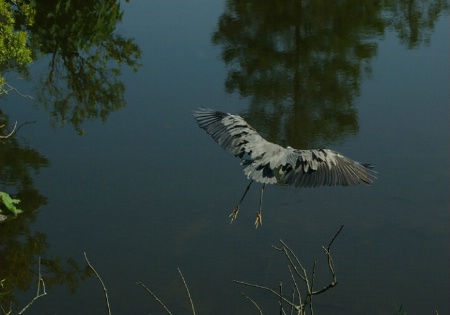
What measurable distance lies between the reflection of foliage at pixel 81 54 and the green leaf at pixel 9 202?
3742 mm

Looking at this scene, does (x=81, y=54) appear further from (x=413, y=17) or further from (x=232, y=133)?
(x=232, y=133)

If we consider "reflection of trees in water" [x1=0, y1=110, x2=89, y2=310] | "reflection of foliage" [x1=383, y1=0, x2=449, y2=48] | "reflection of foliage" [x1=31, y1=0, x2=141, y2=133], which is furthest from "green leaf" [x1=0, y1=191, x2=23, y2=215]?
"reflection of foliage" [x1=383, y1=0, x2=449, y2=48]

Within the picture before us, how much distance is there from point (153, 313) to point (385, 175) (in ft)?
17.1

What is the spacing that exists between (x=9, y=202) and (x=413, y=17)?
45.4 ft

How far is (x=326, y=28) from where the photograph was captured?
22.2 metres

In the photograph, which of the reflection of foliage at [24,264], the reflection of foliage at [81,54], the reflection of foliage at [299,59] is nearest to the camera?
the reflection of foliage at [24,264]

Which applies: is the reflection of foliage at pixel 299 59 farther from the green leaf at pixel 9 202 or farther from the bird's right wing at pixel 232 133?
the green leaf at pixel 9 202

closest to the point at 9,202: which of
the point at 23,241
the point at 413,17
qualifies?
the point at 23,241

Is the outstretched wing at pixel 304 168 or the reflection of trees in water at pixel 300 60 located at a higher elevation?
the reflection of trees in water at pixel 300 60

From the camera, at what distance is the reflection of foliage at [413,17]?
71.8ft

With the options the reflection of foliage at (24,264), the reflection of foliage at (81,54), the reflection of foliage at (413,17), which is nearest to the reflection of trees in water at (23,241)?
the reflection of foliage at (24,264)

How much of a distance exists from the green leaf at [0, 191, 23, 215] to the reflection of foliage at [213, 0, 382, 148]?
4948 mm

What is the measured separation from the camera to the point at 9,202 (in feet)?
45.1

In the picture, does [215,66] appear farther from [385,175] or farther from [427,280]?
[427,280]
